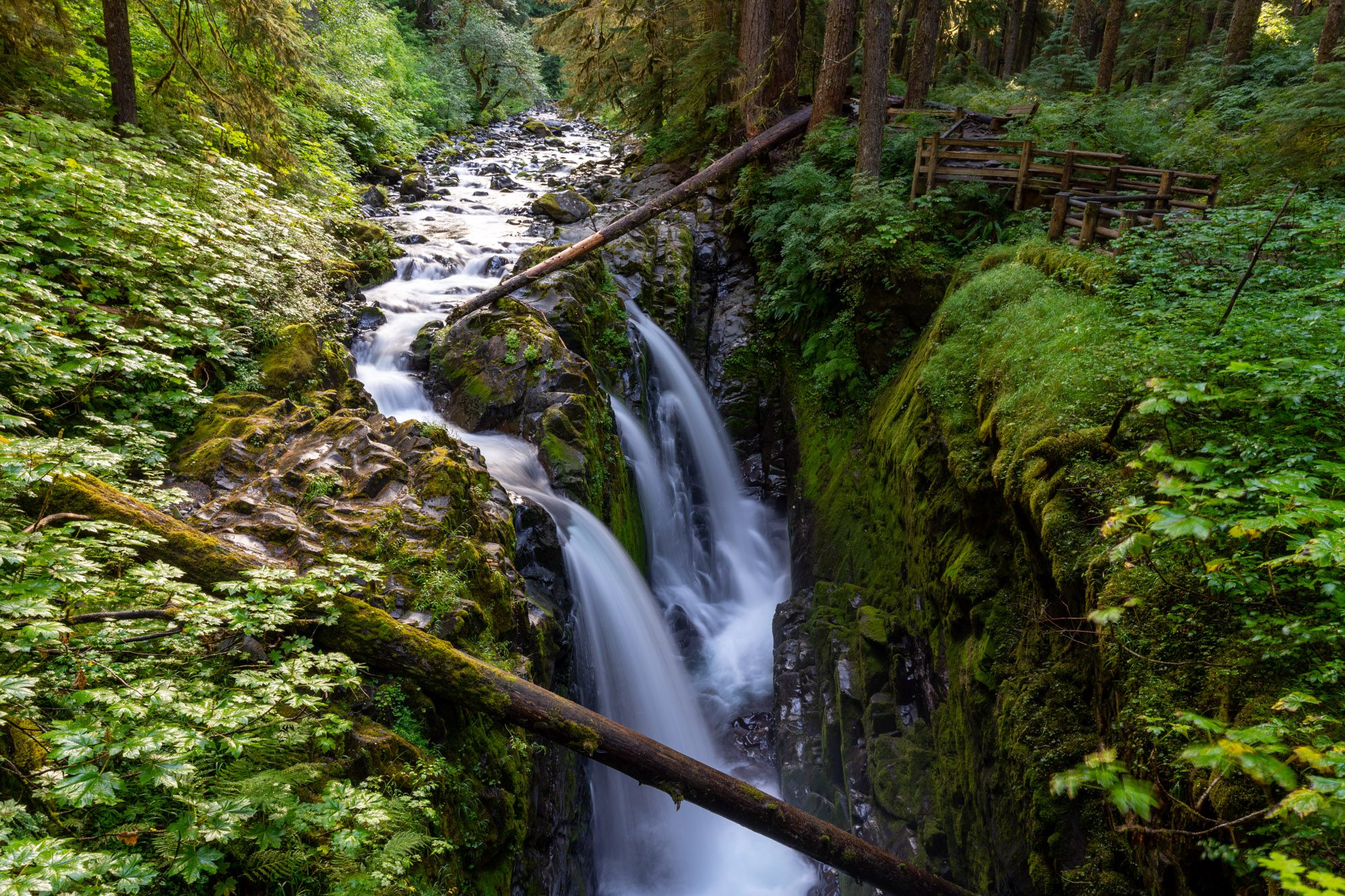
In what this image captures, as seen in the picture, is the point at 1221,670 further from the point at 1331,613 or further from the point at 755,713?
the point at 755,713

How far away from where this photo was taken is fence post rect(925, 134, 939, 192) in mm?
10562

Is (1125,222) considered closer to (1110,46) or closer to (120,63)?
(120,63)

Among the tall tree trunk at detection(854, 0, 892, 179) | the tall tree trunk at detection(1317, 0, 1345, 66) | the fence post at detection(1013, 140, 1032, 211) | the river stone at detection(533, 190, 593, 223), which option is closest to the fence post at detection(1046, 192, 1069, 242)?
the fence post at detection(1013, 140, 1032, 211)

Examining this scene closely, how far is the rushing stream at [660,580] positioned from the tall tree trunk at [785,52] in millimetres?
6975

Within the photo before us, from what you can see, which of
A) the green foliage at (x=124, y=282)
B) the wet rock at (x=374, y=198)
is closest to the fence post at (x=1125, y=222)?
the green foliage at (x=124, y=282)

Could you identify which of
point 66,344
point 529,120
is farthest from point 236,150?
point 529,120

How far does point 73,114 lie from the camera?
24.6ft

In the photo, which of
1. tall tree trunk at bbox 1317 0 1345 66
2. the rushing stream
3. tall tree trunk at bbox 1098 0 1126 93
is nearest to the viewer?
the rushing stream

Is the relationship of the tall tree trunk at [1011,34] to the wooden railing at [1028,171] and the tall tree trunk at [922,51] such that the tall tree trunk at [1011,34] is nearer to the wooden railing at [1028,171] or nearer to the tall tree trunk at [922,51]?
the tall tree trunk at [922,51]

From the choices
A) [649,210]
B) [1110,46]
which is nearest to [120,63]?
[649,210]

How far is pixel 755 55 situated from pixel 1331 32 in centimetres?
1195

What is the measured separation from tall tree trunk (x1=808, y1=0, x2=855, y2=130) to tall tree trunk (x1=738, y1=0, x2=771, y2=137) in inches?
58.2

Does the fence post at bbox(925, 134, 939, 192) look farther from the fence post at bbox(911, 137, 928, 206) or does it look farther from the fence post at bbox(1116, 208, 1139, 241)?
the fence post at bbox(1116, 208, 1139, 241)

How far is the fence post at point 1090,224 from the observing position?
7332 millimetres
